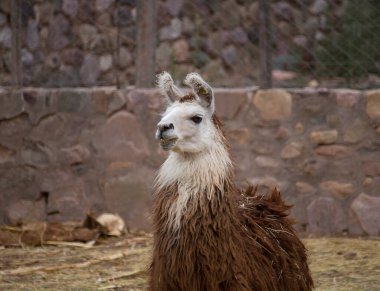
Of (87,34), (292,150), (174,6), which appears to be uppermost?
(174,6)

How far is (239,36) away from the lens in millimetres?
11055

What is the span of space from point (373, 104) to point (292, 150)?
80cm

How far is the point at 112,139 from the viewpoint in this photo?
832 centimetres

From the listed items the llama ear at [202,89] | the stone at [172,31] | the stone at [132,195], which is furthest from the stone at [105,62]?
the llama ear at [202,89]

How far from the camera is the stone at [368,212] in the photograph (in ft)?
25.2

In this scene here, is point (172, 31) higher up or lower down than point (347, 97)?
higher up

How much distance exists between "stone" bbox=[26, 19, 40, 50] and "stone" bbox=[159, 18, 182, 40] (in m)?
1.87

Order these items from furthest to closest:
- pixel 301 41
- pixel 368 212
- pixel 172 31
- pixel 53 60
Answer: pixel 172 31
pixel 53 60
pixel 301 41
pixel 368 212

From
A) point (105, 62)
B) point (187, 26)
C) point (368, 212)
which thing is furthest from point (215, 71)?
point (368, 212)

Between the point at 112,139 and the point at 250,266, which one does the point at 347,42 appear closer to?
the point at 112,139

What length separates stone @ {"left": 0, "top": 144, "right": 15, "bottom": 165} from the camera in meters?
8.54

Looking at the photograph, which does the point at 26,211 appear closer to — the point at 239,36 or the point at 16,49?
the point at 16,49

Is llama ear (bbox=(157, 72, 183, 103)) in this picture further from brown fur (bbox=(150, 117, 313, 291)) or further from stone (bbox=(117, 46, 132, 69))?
stone (bbox=(117, 46, 132, 69))

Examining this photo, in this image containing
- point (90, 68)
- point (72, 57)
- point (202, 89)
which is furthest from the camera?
point (90, 68)
